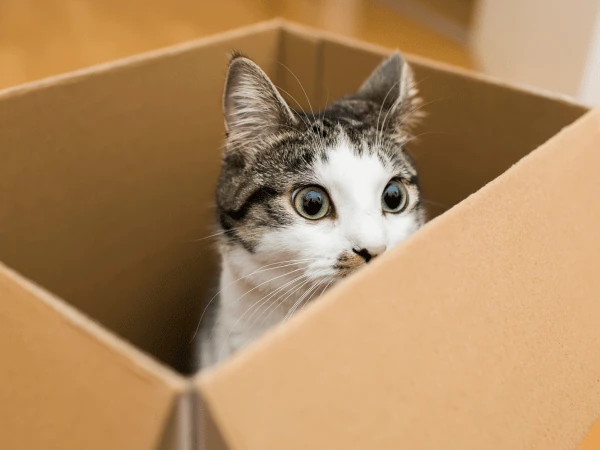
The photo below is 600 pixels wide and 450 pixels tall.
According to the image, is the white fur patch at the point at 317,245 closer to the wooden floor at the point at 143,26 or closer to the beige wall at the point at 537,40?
the beige wall at the point at 537,40

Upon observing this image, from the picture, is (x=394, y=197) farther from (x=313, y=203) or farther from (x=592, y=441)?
(x=592, y=441)

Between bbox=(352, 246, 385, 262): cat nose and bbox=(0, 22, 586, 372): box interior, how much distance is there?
0.36m

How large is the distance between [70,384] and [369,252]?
39 cm

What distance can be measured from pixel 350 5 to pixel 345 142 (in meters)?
2.09

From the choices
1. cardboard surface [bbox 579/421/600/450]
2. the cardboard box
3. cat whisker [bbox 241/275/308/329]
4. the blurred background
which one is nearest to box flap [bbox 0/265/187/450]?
the cardboard box

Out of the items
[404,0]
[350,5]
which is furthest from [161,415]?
[404,0]

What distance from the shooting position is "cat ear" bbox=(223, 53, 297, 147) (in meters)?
0.77

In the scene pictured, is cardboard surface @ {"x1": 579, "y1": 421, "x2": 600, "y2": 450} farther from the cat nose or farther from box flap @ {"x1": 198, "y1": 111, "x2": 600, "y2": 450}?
the cat nose

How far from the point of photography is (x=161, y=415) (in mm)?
337

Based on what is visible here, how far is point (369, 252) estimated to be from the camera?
69 centimetres

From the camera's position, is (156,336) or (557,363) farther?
(156,336)

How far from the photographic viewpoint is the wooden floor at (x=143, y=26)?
2180mm

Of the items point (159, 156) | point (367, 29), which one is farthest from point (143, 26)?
point (159, 156)

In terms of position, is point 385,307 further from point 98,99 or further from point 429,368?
point 98,99
